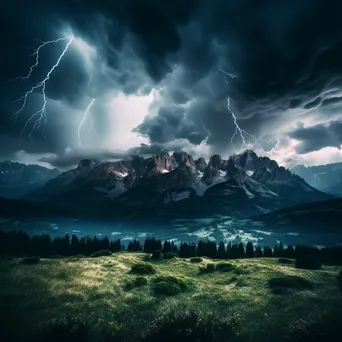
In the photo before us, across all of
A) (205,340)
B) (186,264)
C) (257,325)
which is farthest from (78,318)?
(186,264)

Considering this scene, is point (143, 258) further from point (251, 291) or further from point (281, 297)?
point (281, 297)

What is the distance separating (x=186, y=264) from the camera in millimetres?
54844

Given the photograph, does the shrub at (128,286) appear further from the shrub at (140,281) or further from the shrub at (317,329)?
the shrub at (317,329)

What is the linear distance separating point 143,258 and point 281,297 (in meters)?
36.9

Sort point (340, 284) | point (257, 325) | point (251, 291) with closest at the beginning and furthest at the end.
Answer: point (257, 325) < point (251, 291) < point (340, 284)

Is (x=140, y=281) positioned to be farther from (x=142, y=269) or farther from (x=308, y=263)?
(x=308, y=263)

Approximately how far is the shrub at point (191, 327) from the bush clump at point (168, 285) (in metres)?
7.42

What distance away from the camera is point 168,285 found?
34.1 m

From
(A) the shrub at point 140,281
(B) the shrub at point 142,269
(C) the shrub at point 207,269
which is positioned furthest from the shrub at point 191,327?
(C) the shrub at point 207,269

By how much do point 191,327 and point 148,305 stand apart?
6768 mm

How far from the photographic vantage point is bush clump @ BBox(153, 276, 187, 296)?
32781 mm

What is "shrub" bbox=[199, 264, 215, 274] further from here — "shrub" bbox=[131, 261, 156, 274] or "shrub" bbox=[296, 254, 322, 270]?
"shrub" bbox=[296, 254, 322, 270]

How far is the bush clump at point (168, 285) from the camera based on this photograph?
32.8 meters

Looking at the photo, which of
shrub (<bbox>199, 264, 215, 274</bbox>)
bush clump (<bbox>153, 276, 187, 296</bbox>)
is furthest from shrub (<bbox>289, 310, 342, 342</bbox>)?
shrub (<bbox>199, 264, 215, 274</bbox>)
